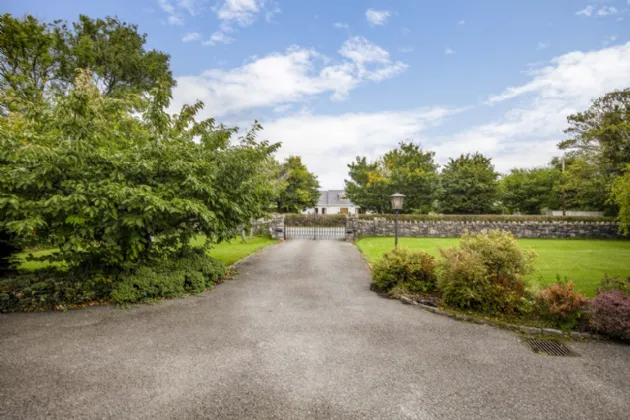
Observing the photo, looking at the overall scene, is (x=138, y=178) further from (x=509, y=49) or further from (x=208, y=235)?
Answer: (x=509, y=49)

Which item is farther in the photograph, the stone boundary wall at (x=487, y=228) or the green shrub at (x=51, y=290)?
the stone boundary wall at (x=487, y=228)

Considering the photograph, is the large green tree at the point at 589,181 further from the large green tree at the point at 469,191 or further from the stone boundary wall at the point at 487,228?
the large green tree at the point at 469,191

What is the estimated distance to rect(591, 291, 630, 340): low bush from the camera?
4.72 metres

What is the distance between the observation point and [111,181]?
6.14 metres

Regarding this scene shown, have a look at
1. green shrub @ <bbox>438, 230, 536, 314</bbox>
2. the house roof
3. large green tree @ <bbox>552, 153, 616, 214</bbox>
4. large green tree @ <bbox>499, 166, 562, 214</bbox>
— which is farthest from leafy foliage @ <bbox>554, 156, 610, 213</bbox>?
the house roof

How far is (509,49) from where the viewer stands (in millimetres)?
11219

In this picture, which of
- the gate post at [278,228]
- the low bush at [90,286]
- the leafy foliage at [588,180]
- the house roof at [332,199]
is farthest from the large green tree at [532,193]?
the low bush at [90,286]

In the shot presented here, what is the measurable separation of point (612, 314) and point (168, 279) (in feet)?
28.1

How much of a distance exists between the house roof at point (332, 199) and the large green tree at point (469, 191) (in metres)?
24.9

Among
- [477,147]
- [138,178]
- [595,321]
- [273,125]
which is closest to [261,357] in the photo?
[138,178]

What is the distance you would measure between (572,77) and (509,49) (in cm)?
245

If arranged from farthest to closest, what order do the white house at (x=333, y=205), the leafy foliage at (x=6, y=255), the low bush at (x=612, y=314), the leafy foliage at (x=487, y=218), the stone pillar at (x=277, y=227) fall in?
the white house at (x=333, y=205) < the leafy foliage at (x=487, y=218) < the stone pillar at (x=277, y=227) < the leafy foliage at (x=6, y=255) < the low bush at (x=612, y=314)

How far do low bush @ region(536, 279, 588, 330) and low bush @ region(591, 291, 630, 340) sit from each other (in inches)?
9.2

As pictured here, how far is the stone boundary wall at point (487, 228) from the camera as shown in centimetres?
2017
